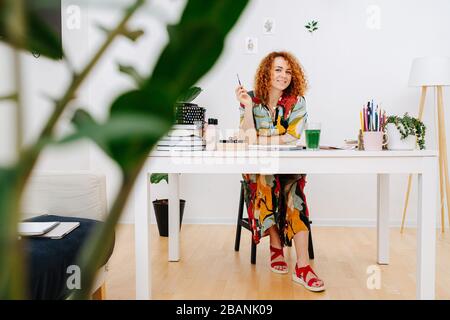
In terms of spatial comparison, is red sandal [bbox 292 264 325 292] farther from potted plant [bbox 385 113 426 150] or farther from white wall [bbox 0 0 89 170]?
white wall [bbox 0 0 89 170]

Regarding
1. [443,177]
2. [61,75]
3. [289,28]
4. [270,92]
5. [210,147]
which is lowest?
[443,177]

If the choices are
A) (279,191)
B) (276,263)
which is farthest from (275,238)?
(279,191)

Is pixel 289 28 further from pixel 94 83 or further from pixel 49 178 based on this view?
pixel 49 178

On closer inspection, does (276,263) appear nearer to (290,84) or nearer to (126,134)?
(290,84)

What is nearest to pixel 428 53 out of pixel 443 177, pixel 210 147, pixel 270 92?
pixel 443 177

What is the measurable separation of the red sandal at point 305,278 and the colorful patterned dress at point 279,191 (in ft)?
0.58

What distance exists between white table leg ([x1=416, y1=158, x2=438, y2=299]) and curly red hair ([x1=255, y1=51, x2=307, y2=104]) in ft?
3.35

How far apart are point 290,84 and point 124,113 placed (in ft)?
8.23

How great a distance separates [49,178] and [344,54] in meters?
2.71

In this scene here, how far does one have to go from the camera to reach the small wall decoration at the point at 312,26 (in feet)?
12.0

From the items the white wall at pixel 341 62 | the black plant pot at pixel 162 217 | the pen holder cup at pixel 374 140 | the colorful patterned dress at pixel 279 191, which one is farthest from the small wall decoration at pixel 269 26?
the pen holder cup at pixel 374 140

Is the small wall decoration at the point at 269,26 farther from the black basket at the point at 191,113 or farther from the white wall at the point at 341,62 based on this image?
the black basket at the point at 191,113

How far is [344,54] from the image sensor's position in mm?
3664

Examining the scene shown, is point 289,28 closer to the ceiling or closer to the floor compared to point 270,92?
closer to the ceiling
